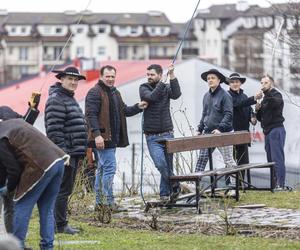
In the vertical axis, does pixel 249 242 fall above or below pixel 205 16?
below

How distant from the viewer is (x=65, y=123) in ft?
33.2

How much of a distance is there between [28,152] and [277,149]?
6570 millimetres

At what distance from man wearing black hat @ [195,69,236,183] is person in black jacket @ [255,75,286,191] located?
110 centimetres

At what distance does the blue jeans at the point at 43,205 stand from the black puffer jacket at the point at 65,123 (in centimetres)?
156

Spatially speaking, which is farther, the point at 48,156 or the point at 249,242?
the point at 249,242

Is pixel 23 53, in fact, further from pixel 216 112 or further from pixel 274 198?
pixel 274 198

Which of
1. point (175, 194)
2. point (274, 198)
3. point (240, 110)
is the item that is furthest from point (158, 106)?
point (240, 110)

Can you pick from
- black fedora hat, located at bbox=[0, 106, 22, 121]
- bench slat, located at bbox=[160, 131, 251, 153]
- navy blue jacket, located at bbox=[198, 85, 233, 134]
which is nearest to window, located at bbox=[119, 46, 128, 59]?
navy blue jacket, located at bbox=[198, 85, 233, 134]

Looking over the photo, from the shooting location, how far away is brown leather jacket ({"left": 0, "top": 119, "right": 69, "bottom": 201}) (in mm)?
8148

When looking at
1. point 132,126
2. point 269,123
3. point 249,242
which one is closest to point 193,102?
point 132,126

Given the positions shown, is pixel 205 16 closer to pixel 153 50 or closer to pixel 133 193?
pixel 153 50

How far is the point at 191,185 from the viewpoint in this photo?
13.5 metres

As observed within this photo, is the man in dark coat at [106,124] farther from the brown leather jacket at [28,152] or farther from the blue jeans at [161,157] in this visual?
the brown leather jacket at [28,152]

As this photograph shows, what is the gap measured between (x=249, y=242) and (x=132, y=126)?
2176 cm
